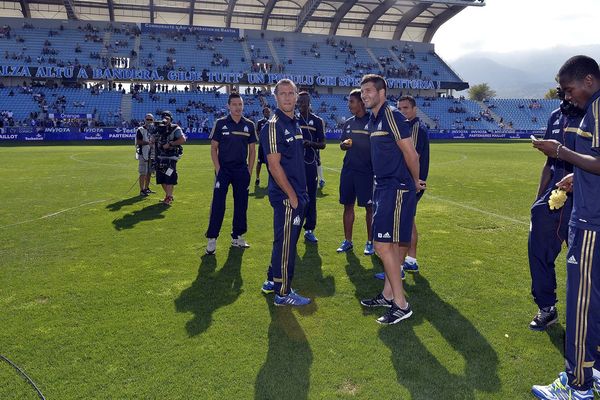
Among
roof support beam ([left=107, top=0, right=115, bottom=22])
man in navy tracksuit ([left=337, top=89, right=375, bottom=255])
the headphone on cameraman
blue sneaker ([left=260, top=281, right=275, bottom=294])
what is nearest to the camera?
the headphone on cameraman

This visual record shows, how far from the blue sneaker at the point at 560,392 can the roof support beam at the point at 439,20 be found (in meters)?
55.8

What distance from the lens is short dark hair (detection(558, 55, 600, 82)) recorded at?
2.87 meters

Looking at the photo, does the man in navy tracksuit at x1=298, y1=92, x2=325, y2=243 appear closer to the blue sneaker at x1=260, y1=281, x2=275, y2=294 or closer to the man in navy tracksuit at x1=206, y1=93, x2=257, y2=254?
the man in navy tracksuit at x1=206, y1=93, x2=257, y2=254

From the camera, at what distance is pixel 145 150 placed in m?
11.0

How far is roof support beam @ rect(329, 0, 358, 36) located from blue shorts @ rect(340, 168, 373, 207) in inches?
1844

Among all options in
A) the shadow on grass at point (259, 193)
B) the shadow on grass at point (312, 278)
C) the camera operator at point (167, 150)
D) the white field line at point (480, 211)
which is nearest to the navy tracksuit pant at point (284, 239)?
the shadow on grass at point (312, 278)

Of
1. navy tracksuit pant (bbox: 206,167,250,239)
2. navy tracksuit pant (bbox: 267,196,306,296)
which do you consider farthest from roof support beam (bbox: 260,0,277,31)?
navy tracksuit pant (bbox: 267,196,306,296)

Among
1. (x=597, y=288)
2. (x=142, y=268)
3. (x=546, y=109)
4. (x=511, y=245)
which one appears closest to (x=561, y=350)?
(x=597, y=288)

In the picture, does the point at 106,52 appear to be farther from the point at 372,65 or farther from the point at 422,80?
the point at 422,80

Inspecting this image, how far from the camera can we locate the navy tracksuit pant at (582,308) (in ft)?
9.63

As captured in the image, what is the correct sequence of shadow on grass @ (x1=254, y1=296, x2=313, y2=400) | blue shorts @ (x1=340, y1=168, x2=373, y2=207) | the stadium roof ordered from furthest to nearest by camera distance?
1. the stadium roof
2. blue shorts @ (x1=340, y1=168, x2=373, y2=207)
3. shadow on grass @ (x1=254, y1=296, x2=313, y2=400)

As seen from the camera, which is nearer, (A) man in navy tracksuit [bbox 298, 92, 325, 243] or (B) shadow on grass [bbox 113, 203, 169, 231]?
(A) man in navy tracksuit [bbox 298, 92, 325, 243]

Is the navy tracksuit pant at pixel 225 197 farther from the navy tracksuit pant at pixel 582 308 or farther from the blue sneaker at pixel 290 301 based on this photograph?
the navy tracksuit pant at pixel 582 308

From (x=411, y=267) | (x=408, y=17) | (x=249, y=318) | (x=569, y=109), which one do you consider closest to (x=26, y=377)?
(x=249, y=318)
